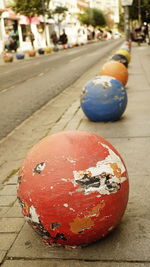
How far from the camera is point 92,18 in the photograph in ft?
316

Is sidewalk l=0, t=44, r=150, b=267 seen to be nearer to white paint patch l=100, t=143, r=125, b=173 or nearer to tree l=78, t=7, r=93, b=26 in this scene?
white paint patch l=100, t=143, r=125, b=173

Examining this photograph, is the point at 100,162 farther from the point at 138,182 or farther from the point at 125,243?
the point at 138,182

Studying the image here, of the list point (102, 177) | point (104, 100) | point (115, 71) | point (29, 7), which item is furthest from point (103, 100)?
point (29, 7)

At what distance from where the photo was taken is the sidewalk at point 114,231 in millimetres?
2818

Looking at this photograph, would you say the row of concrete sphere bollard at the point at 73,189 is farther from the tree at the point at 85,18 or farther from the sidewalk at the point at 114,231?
the tree at the point at 85,18

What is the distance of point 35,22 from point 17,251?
5470cm

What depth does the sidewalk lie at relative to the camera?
2.82 metres

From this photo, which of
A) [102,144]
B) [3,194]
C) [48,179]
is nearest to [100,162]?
[102,144]

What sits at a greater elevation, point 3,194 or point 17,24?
point 17,24

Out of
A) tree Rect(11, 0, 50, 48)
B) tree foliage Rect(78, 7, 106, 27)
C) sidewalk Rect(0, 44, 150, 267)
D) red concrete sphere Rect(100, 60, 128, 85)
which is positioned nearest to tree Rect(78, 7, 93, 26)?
tree foliage Rect(78, 7, 106, 27)

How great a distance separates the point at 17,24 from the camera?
48.9 meters

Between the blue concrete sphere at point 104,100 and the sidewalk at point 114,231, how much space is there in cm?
18

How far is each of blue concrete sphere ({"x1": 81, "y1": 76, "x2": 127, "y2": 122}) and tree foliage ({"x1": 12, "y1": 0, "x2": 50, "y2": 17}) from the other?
37005 mm

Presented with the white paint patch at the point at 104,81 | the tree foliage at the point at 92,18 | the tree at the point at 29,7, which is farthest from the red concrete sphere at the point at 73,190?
the tree foliage at the point at 92,18
